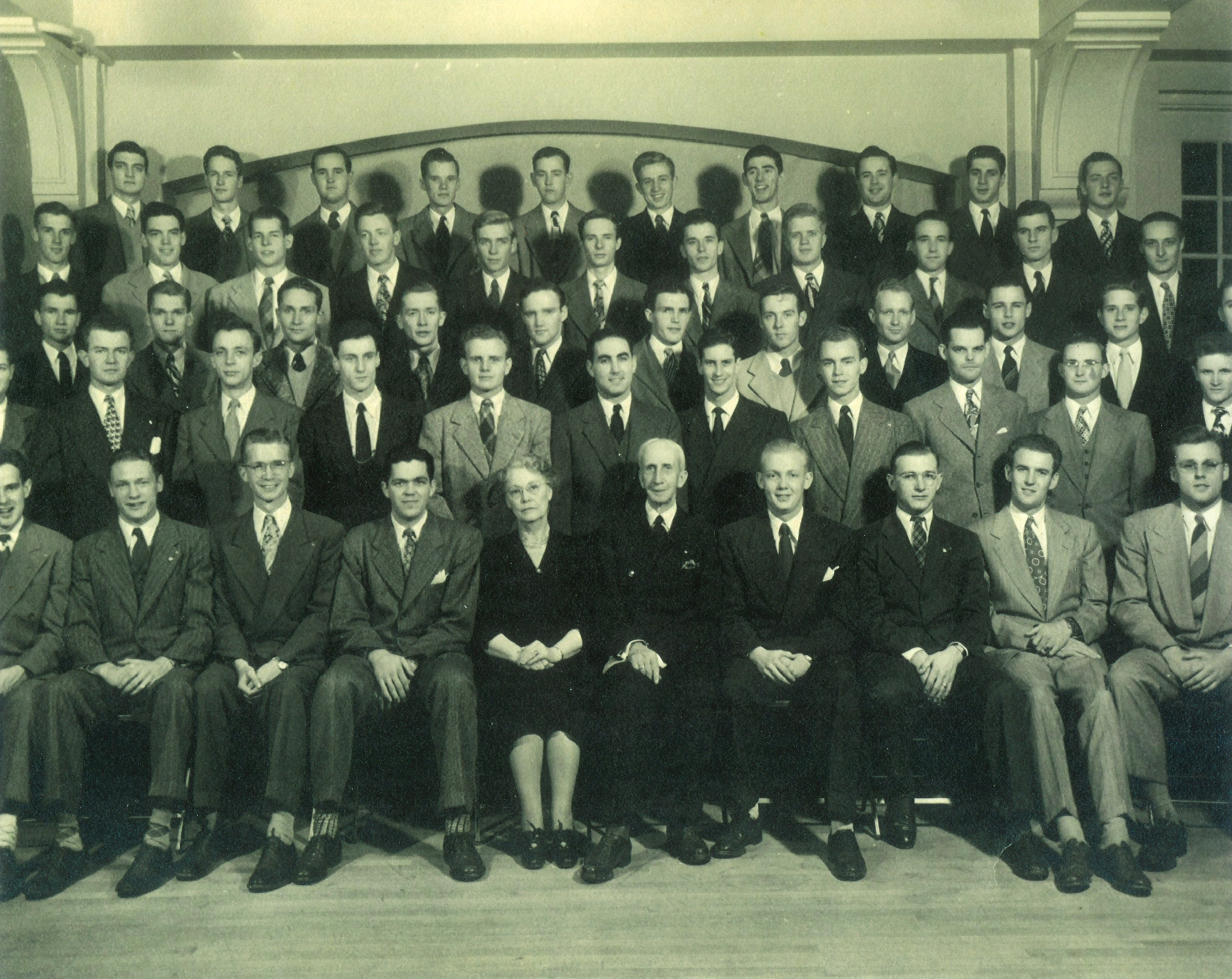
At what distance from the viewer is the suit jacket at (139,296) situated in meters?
5.21

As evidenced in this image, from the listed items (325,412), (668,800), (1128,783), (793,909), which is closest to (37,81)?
(325,412)

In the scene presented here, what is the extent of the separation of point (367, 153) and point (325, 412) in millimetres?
2438

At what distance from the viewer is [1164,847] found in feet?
12.3

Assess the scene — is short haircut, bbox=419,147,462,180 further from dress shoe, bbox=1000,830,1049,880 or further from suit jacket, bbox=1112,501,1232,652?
dress shoe, bbox=1000,830,1049,880

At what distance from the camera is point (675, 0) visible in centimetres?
623

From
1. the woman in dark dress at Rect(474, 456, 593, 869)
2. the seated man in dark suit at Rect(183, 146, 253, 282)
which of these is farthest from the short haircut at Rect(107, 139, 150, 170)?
the woman in dark dress at Rect(474, 456, 593, 869)

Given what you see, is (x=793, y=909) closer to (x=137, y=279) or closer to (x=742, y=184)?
(x=137, y=279)

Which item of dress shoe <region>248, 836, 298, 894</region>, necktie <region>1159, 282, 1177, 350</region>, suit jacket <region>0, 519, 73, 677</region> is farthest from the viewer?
necktie <region>1159, 282, 1177, 350</region>

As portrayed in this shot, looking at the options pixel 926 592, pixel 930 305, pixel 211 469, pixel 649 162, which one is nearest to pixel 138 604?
pixel 211 469

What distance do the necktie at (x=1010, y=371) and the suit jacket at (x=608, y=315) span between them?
1.43 meters

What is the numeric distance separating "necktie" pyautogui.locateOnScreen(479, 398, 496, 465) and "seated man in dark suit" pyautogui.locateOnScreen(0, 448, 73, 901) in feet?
4.71

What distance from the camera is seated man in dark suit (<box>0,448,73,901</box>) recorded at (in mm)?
3746

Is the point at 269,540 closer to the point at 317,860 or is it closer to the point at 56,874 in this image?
the point at 317,860

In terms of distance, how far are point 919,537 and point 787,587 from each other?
18.5 inches
